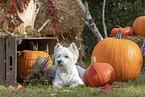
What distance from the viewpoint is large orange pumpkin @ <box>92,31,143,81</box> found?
12.6 ft

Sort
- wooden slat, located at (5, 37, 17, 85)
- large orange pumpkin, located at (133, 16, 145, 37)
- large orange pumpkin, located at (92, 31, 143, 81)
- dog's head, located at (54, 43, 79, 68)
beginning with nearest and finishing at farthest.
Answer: dog's head, located at (54, 43, 79, 68)
wooden slat, located at (5, 37, 17, 85)
large orange pumpkin, located at (92, 31, 143, 81)
large orange pumpkin, located at (133, 16, 145, 37)

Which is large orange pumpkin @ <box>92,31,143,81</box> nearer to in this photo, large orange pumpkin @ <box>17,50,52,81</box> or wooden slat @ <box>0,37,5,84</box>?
large orange pumpkin @ <box>17,50,52,81</box>

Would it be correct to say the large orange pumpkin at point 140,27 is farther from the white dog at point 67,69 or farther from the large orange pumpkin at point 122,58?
the white dog at point 67,69

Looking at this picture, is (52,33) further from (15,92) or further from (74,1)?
(15,92)

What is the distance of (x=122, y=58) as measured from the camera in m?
3.85

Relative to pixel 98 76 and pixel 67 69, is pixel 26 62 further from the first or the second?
pixel 98 76

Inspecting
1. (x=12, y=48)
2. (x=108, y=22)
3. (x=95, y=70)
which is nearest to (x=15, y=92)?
(x=12, y=48)

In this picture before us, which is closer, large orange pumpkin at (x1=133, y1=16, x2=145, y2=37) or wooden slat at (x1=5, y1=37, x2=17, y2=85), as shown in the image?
wooden slat at (x1=5, y1=37, x2=17, y2=85)

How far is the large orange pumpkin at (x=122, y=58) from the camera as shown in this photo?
3.85 metres

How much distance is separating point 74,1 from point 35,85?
11.3 feet

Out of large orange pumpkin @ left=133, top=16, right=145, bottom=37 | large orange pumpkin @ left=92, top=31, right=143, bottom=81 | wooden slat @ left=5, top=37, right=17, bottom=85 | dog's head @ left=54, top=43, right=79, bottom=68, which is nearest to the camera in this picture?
dog's head @ left=54, top=43, right=79, bottom=68

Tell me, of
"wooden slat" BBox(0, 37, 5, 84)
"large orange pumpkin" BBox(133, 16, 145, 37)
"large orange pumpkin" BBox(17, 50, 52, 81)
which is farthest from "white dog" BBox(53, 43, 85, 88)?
"large orange pumpkin" BBox(133, 16, 145, 37)

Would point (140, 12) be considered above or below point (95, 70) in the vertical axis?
above

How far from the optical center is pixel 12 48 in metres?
3.54
